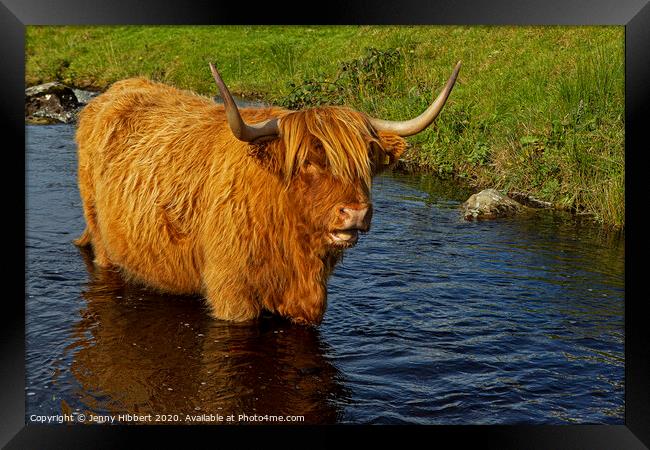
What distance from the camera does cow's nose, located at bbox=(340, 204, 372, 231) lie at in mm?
4188

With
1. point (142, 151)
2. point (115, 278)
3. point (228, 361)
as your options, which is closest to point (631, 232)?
point (228, 361)

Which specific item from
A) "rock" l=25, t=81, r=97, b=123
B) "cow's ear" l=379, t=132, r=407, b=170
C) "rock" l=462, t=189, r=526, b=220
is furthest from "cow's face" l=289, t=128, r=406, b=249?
"rock" l=25, t=81, r=97, b=123

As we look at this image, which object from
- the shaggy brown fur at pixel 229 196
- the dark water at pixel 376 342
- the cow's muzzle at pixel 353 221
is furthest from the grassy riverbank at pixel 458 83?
the cow's muzzle at pixel 353 221

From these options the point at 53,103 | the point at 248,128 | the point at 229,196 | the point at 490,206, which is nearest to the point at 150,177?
the point at 229,196

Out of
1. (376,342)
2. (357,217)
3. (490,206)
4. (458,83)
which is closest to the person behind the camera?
(357,217)

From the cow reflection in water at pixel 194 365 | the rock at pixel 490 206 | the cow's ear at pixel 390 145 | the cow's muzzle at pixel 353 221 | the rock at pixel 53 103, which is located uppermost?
the rock at pixel 53 103

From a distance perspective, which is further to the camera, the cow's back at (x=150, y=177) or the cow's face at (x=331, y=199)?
the cow's back at (x=150, y=177)

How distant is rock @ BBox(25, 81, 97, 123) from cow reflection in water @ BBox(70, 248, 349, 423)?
4.84 meters

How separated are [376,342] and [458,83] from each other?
568 cm
